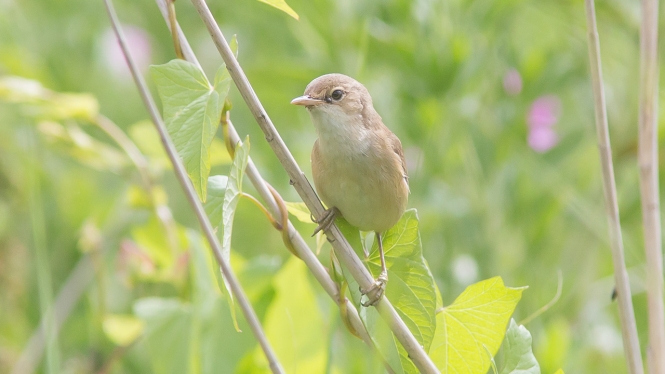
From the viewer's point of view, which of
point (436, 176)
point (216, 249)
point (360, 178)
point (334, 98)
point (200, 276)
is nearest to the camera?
point (216, 249)

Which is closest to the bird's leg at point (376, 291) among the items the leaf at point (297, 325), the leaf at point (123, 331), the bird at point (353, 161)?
the bird at point (353, 161)

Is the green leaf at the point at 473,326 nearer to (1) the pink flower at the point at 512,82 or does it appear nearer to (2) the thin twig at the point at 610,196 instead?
(2) the thin twig at the point at 610,196

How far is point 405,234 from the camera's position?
5.46ft

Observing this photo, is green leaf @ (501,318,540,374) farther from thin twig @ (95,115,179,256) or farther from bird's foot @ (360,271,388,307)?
thin twig @ (95,115,179,256)

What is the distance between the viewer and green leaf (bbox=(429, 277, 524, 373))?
64.4 inches

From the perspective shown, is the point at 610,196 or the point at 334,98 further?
the point at 334,98

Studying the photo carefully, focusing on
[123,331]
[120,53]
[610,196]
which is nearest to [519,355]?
[610,196]

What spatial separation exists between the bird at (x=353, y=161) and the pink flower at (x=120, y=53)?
9.46 feet

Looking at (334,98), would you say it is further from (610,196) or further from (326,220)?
(610,196)

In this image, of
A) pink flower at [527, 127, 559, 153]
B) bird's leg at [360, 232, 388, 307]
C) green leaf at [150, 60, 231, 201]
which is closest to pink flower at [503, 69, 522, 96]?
pink flower at [527, 127, 559, 153]

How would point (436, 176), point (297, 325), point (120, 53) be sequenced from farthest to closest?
point (120, 53), point (436, 176), point (297, 325)

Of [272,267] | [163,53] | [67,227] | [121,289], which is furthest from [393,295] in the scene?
[163,53]

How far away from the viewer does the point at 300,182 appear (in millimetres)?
1490

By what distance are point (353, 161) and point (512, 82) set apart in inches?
68.0
